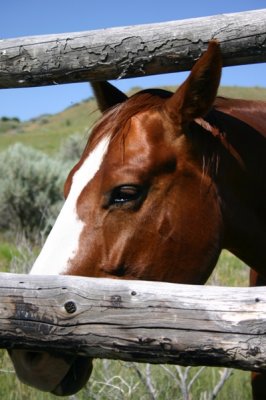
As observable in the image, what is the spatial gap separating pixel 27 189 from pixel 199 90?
31.5 feet

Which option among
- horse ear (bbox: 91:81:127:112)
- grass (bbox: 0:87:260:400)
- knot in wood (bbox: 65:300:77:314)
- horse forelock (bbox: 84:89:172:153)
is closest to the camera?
knot in wood (bbox: 65:300:77:314)

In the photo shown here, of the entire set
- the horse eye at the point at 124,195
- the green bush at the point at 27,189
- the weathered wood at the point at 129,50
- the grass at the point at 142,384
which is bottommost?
the grass at the point at 142,384

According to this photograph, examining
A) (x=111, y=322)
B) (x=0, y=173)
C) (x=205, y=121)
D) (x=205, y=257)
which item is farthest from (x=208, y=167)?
(x=0, y=173)

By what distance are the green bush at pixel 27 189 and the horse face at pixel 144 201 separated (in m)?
8.41

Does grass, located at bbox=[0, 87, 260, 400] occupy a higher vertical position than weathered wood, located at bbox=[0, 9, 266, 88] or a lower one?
lower

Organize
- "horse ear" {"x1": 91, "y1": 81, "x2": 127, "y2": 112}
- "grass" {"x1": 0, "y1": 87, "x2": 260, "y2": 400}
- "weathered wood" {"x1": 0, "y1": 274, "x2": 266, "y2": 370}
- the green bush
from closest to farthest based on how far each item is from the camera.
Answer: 1. "weathered wood" {"x1": 0, "y1": 274, "x2": 266, "y2": 370}
2. "horse ear" {"x1": 91, "y1": 81, "x2": 127, "y2": 112}
3. "grass" {"x1": 0, "y1": 87, "x2": 260, "y2": 400}
4. the green bush

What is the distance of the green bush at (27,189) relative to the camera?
1113 cm

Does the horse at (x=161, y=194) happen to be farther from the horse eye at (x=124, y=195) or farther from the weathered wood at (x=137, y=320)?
the weathered wood at (x=137, y=320)

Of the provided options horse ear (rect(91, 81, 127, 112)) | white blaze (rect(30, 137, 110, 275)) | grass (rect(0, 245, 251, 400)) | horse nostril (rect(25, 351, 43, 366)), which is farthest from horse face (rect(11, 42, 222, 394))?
grass (rect(0, 245, 251, 400))

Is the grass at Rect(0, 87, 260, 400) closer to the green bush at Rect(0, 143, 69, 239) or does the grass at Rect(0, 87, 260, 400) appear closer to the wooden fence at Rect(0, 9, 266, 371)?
Result: the wooden fence at Rect(0, 9, 266, 371)

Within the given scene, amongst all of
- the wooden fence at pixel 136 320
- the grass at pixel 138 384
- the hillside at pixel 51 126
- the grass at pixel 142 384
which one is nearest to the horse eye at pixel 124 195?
the wooden fence at pixel 136 320

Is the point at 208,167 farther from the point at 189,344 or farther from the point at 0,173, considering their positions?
the point at 0,173

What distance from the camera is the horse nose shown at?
180 cm

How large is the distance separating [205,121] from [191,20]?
408 millimetres
